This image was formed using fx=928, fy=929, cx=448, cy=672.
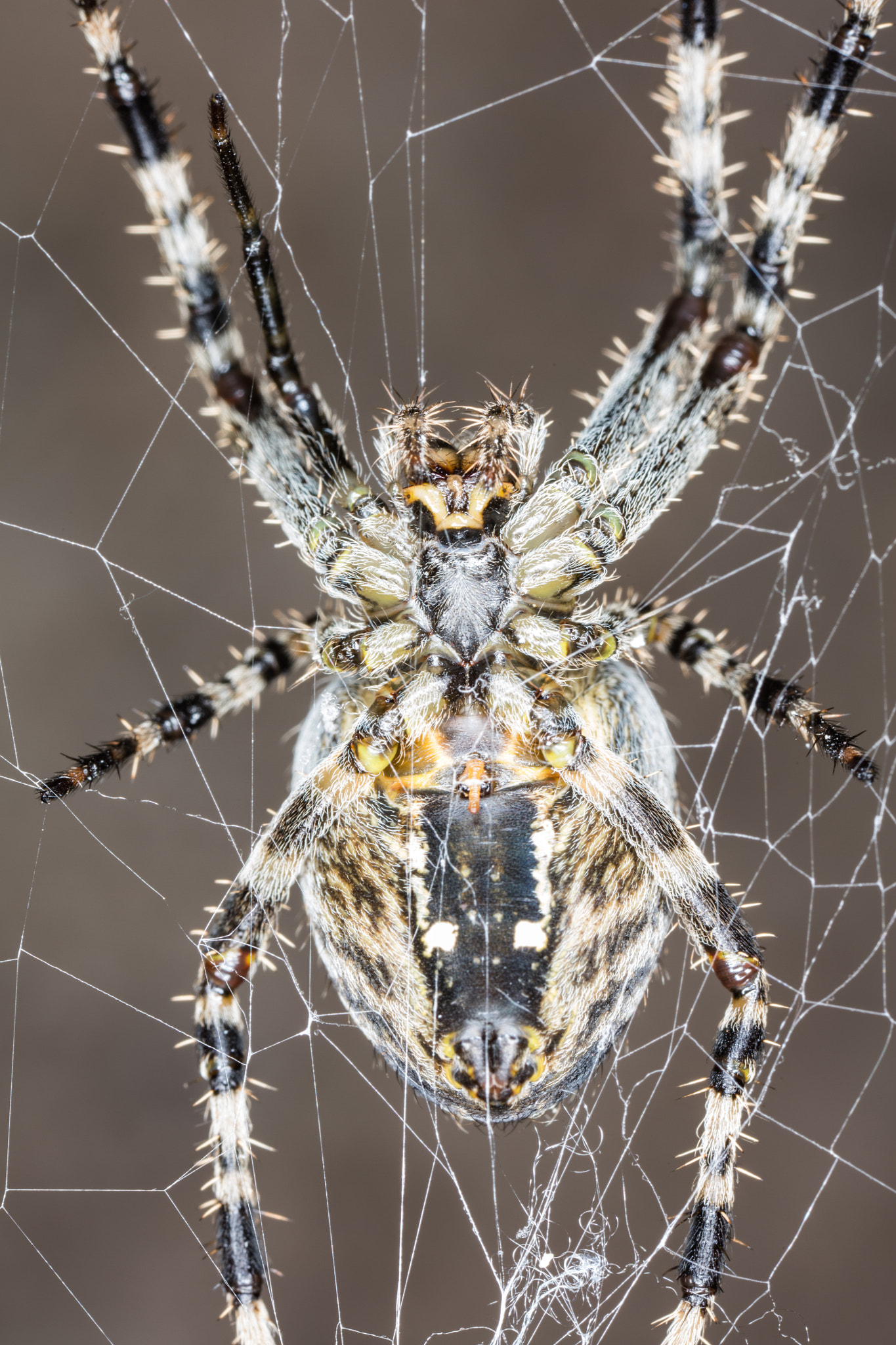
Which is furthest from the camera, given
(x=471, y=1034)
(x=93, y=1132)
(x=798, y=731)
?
(x=93, y=1132)

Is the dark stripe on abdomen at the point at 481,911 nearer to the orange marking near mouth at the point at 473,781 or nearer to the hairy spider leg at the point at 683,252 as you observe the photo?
the orange marking near mouth at the point at 473,781

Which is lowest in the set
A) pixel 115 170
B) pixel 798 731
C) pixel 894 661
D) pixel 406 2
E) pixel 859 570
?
pixel 798 731

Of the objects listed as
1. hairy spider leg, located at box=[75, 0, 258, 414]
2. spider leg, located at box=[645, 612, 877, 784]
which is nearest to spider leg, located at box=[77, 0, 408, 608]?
hairy spider leg, located at box=[75, 0, 258, 414]

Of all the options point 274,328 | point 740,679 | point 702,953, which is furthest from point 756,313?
point 702,953

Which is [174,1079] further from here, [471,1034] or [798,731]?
[798,731]

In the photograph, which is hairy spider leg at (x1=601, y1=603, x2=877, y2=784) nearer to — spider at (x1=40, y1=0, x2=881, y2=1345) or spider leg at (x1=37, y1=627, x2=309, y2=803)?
spider at (x1=40, y1=0, x2=881, y2=1345)

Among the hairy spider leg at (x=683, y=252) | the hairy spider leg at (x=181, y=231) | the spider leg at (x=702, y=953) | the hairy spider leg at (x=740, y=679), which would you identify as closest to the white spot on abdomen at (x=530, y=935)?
the spider leg at (x=702, y=953)

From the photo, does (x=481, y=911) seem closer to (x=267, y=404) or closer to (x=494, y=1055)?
(x=494, y=1055)

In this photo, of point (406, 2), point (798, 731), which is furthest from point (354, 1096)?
point (406, 2)
